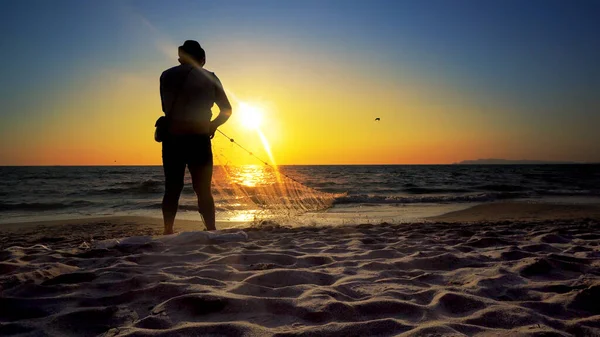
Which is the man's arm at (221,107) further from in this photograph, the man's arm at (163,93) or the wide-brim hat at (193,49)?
the man's arm at (163,93)

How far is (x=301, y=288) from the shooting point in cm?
249

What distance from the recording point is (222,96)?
4.54 metres

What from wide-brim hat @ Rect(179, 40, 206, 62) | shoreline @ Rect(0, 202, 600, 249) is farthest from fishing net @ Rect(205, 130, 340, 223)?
wide-brim hat @ Rect(179, 40, 206, 62)

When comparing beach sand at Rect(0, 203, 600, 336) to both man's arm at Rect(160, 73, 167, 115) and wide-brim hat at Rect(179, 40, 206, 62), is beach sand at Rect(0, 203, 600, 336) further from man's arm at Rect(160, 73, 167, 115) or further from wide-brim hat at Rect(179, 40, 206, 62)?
wide-brim hat at Rect(179, 40, 206, 62)

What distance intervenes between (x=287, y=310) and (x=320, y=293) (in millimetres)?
325

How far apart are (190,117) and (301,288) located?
2.66 meters

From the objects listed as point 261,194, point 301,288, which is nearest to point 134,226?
point 261,194

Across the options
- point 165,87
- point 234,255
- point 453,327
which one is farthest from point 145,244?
point 453,327

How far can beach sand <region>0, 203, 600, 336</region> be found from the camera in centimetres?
188

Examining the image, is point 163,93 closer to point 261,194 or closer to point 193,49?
point 193,49

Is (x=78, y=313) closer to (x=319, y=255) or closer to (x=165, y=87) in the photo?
(x=319, y=255)

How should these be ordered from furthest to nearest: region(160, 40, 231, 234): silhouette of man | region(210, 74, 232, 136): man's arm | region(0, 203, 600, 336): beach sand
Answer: region(210, 74, 232, 136): man's arm < region(160, 40, 231, 234): silhouette of man < region(0, 203, 600, 336): beach sand

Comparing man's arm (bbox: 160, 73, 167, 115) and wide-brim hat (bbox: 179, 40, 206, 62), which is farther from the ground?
wide-brim hat (bbox: 179, 40, 206, 62)

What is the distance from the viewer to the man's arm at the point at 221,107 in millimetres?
4516
